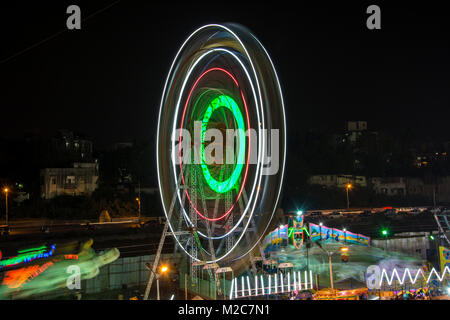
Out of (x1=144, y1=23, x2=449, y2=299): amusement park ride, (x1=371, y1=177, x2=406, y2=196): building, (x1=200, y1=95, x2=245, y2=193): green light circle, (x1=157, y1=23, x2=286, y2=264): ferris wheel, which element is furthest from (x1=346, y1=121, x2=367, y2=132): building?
(x1=200, y1=95, x2=245, y2=193): green light circle

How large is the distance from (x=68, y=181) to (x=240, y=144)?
2802cm

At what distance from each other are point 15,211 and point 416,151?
5704cm

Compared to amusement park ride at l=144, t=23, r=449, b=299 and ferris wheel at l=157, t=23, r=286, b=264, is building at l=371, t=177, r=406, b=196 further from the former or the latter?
ferris wheel at l=157, t=23, r=286, b=264

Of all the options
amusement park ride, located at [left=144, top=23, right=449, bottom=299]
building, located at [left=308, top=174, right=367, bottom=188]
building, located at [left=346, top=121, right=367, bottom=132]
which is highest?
building, located at [left=346, top=121, right=367, bottom=132]

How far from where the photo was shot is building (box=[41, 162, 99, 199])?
35.7m

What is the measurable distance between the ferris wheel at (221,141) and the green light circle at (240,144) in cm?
3

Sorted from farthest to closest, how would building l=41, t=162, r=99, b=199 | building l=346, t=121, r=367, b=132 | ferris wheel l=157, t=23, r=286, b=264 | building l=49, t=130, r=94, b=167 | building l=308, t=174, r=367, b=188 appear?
building l=346, t=121, r=367, b=132, building l=308, t=174, r=367, b=188, building l=49, t=130, r=94, b=167, building l=41, t=162, r=99, b=199, ferris wheel l=157, t=23, r=286, b=264

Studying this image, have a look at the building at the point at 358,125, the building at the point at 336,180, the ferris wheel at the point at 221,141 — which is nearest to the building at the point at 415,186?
the building at the point at 336,180

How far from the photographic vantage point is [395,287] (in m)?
12.0

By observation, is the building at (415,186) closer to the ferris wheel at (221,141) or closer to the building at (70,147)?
the building at (70,147)

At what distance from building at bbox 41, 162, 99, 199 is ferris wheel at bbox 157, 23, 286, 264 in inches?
940

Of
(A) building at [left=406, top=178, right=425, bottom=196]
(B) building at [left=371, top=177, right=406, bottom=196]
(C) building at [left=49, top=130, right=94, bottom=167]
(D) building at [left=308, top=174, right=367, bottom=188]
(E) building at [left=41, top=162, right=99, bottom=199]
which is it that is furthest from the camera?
(A) building at [left=406, top=178, right=425, bottom=196]

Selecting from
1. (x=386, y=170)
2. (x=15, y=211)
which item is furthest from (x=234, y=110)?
(x=386, y=170)
